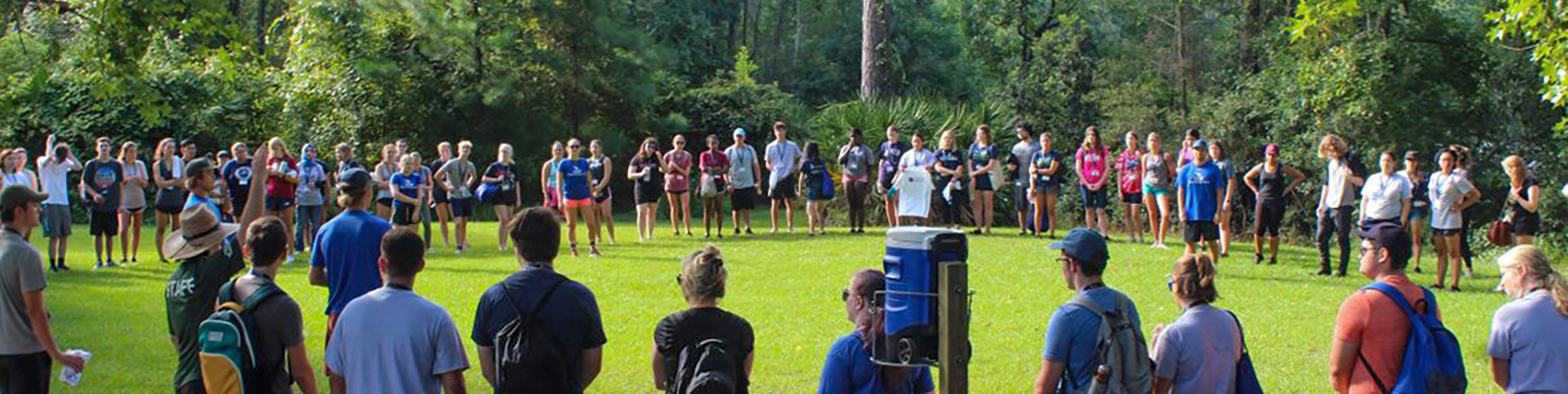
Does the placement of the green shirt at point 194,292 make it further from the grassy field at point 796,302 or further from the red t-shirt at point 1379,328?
the red t-shirt at point 1379,328

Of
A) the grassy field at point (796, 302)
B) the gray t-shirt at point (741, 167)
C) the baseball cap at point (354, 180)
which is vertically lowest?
the grassy field at point (796, 302)

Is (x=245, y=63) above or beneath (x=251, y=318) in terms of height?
above

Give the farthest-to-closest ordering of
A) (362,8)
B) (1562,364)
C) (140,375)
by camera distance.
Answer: (362,8) → (140,375) → (1562,364)

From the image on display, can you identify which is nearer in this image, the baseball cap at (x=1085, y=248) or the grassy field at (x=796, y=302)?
the baseball cap at (x=1085, y=248)

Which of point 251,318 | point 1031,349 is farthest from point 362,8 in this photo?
point 251,318

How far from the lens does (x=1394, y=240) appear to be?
6.01 metres

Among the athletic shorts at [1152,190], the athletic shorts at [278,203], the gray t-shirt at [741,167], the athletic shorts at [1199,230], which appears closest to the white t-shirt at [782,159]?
the gray t-shirt at [741,167]

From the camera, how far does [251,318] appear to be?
5.84 metres

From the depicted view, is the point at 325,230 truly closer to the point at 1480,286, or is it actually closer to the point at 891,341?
the point at 891,341

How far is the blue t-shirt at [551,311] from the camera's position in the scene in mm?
5629

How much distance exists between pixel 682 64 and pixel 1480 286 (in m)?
27.4

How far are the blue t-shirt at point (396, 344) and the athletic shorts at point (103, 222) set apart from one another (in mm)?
13492

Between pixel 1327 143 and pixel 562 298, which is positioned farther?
pixel 1327 143

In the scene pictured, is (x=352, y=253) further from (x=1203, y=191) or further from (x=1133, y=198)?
(x=1133, y=198)
